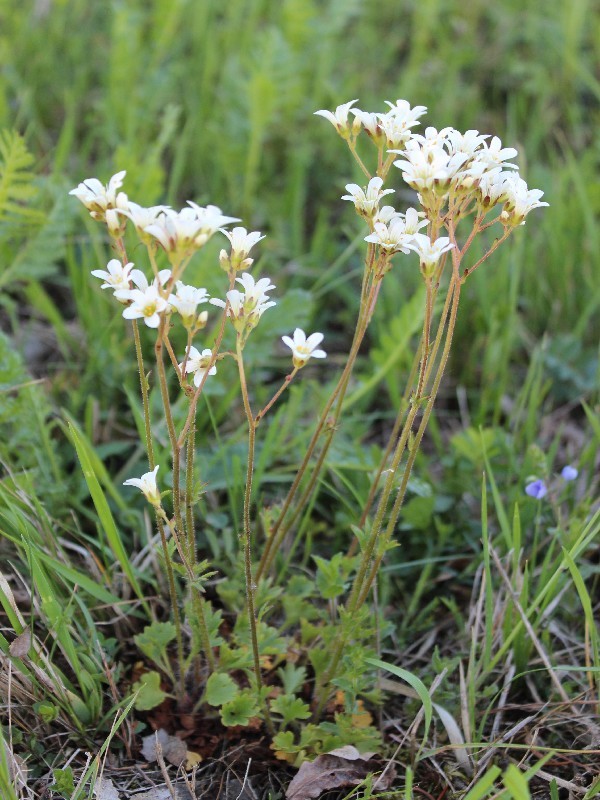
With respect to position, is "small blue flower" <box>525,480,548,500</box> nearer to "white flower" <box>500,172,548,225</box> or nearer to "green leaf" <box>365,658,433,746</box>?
"green leaf" <box>365,658,433,746</box>

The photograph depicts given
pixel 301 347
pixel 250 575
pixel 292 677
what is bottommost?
pixel 292 677

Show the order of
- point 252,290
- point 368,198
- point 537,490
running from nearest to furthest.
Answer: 1. point 252,290
2. point 368,198
3. point 537,490

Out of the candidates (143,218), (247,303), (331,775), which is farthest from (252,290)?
(331,775)

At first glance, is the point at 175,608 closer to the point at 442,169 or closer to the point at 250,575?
the point at 250,575

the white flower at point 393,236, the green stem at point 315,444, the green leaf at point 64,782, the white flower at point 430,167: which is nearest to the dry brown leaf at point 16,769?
the green leaf at point 64,782

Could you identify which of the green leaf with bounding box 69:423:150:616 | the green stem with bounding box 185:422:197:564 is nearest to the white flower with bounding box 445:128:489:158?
the green stem with bounding box 185:422:197:564
